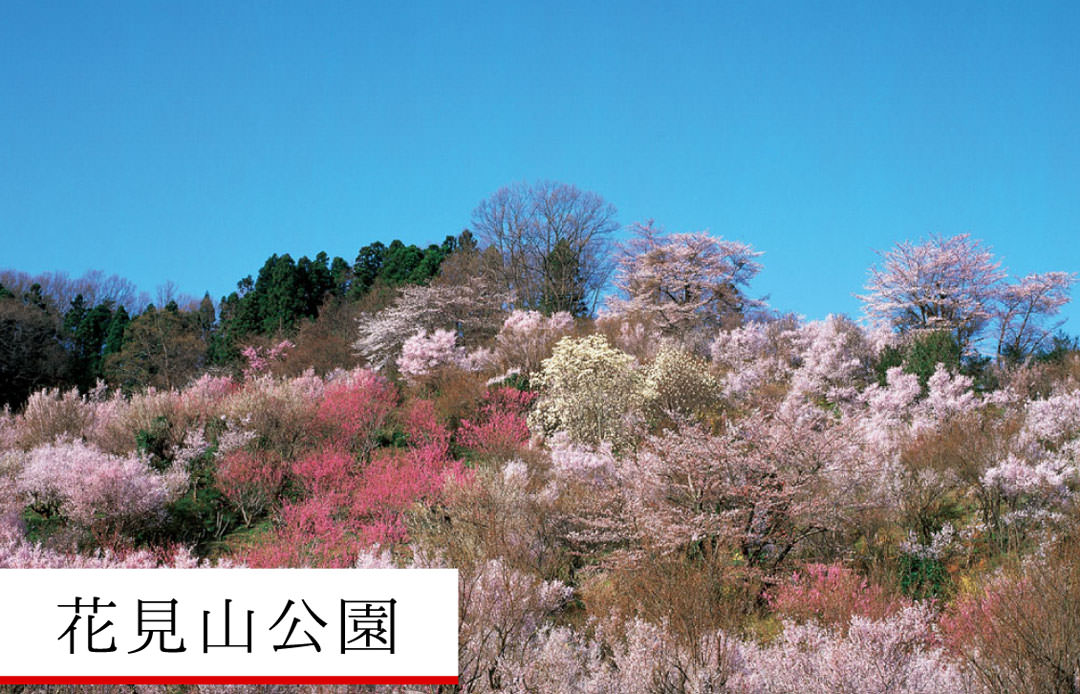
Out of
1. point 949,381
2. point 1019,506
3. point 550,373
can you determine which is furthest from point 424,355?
point 1019,506

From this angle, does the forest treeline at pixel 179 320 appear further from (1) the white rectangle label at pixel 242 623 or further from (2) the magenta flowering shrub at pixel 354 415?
(1) the white rectangle label at pixel 242 623

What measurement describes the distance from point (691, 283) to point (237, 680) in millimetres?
25315

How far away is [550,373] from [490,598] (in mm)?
11846

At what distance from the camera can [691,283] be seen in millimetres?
29531

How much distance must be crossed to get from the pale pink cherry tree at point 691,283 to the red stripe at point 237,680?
2310cm

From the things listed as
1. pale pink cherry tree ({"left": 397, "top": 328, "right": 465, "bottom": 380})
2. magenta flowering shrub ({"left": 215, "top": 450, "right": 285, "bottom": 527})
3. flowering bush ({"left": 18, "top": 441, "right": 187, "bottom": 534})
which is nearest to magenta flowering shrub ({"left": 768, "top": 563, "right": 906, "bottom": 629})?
magenta flowering shrub ({"left": 215, "top": 450, "right": 285, "bottom": 527})

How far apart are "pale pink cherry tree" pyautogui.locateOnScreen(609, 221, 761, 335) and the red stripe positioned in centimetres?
2310

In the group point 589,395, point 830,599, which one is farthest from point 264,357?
point 830,599

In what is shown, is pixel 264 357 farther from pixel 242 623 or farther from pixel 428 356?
pixel 242 623

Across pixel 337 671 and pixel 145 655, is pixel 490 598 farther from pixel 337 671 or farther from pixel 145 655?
pixel 145 655

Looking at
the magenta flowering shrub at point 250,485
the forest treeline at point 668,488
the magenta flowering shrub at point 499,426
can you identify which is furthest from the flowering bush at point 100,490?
the magenta flowering shrub at point 499,426

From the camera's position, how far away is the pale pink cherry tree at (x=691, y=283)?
1137 inches

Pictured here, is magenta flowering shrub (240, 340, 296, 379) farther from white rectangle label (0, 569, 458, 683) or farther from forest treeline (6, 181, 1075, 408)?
white rectangle label (0, 569, 458, 683)

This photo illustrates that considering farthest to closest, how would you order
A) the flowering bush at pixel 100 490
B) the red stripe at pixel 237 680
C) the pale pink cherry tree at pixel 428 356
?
1. the pale pink cherry tree at pixel 428 356
2. the flowering bush at pixel 100 490
3. the red stripe at pixel 237 680
